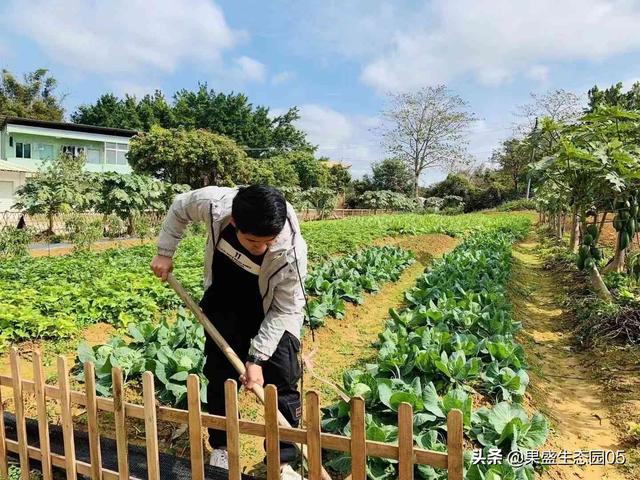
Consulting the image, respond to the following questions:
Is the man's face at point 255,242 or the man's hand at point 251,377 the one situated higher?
the man's face at point 255,242

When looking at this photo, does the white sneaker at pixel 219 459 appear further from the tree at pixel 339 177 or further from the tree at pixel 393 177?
the tree at pixel 393 177

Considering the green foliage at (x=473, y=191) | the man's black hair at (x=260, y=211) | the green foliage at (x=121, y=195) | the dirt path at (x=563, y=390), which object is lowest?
the dirt path at (x=563, y=390)

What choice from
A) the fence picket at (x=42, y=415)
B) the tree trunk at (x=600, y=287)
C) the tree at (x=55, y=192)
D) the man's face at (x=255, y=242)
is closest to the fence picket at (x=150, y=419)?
the fence picket at (x=42, y=415)

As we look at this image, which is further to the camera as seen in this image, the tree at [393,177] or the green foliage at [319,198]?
the tree at [393,177]

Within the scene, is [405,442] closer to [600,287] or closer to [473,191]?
[600,287]

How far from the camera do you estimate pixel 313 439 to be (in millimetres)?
1937

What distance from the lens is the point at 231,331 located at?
2900mm

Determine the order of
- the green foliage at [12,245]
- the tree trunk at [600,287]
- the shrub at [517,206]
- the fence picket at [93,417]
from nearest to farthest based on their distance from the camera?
the fence picket at [93,417]
the tree trunk at [600,287]
the green foliage at [12,245]
the shrub at [517,206]

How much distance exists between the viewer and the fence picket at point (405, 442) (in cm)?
173

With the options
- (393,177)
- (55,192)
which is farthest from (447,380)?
(393,177)

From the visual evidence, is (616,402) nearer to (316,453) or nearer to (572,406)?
(572,406)

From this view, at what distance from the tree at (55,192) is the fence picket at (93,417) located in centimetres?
1753

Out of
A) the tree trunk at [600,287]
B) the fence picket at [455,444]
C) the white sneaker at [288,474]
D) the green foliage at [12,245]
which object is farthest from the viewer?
the green foliage at [12,245]

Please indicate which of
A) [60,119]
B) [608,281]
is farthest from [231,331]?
[60,119]
